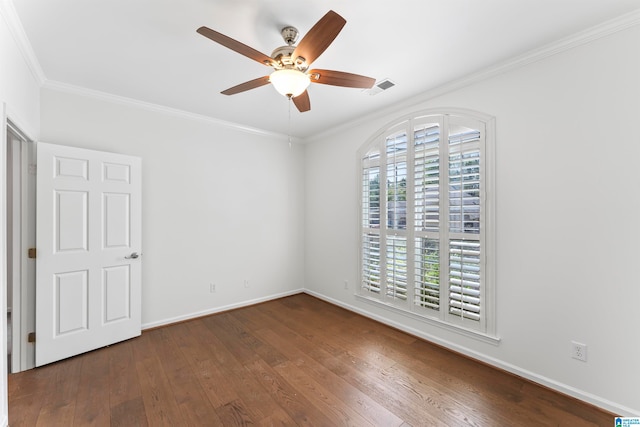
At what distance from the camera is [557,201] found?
2.16m

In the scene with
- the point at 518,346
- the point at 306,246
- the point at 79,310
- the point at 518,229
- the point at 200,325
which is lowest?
the point at 200,325

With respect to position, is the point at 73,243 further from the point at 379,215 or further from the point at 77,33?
the point at 379,215

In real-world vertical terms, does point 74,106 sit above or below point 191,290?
above

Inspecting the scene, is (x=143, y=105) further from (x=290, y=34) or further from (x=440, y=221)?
(x=440, y=221)

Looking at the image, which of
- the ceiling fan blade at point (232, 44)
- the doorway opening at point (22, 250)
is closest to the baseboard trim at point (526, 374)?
the ceiling fan blade at point (232, 44)

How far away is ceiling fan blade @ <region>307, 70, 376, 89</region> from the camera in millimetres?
1896

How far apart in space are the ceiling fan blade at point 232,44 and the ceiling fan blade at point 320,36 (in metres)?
0.21

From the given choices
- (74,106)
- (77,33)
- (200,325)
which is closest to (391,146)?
(77,33)

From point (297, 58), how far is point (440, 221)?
6.79ft

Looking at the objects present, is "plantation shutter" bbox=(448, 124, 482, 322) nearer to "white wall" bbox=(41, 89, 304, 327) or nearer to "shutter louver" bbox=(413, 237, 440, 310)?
"shutter louver" bbox=(413, 237, 440, 310)

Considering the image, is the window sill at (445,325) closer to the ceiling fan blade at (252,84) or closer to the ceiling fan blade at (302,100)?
the ceiling fan blade at (302,100)

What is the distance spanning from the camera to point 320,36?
5.12 ft

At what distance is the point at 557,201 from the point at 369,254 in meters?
2.05

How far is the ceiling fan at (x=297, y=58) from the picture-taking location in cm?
152
